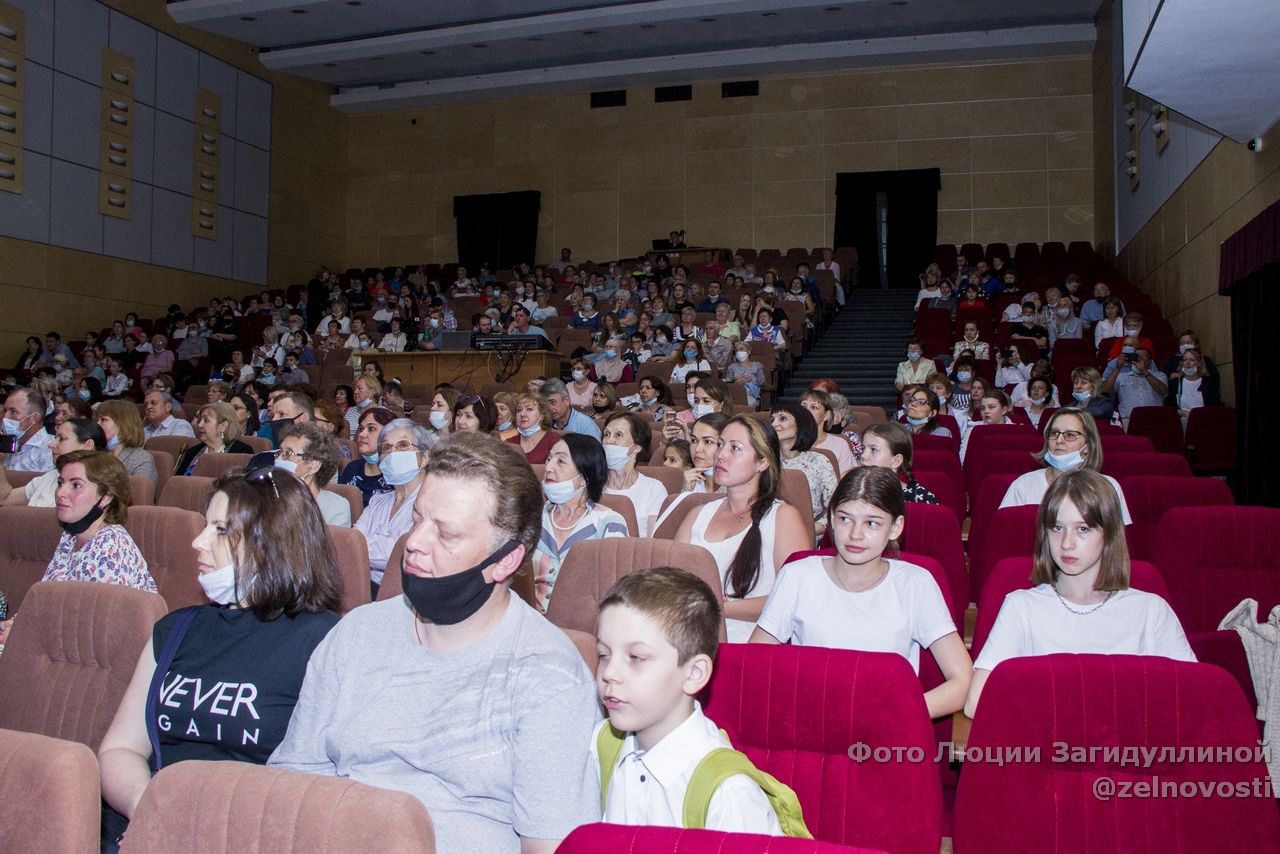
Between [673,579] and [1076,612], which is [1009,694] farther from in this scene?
[1076,612]

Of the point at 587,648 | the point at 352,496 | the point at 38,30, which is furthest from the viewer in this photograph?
the point at 38,30

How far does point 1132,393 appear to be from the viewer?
831cm

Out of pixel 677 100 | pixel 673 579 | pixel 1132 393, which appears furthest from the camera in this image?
pixel 677 100

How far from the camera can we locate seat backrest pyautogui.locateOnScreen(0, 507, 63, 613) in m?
3.52

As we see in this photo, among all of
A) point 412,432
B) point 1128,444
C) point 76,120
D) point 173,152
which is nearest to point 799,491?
point 412,432

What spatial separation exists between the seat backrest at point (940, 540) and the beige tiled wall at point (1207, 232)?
4.73m

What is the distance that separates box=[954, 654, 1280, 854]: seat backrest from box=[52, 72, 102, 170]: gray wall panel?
47.3 ft

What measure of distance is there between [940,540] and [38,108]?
1329 cm

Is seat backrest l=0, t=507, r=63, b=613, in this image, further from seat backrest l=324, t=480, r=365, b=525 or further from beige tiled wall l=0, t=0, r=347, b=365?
beige tiled wall l=0, t=0, r=347, b=365

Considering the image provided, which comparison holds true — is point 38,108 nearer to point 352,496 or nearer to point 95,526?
point 352,496

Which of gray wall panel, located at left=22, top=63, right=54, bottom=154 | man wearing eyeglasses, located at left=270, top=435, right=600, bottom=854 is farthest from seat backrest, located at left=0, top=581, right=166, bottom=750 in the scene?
gray wall panel, located at left=22, top=63, right=54, bottom=154

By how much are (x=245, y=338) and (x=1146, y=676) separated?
530 inches

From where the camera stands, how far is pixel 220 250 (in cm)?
1578

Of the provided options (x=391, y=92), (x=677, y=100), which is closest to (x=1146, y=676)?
(x=677, y=100)
